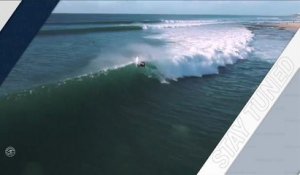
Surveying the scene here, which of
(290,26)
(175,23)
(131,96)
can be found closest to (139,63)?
(131,96)

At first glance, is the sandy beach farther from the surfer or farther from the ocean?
the surfer

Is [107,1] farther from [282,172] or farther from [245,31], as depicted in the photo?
[282,172]

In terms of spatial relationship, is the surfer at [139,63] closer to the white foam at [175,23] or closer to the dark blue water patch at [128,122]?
the dark blue water patch at [128,122]

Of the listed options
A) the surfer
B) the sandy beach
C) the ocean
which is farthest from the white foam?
the sandy beach

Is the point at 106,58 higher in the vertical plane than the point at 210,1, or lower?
lower

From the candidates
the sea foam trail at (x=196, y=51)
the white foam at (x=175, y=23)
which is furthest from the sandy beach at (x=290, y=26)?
the white foam at (x=175, y=23)

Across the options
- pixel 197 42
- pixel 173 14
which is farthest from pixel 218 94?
pixel 173 14

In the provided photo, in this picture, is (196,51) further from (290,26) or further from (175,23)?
(290,26)
